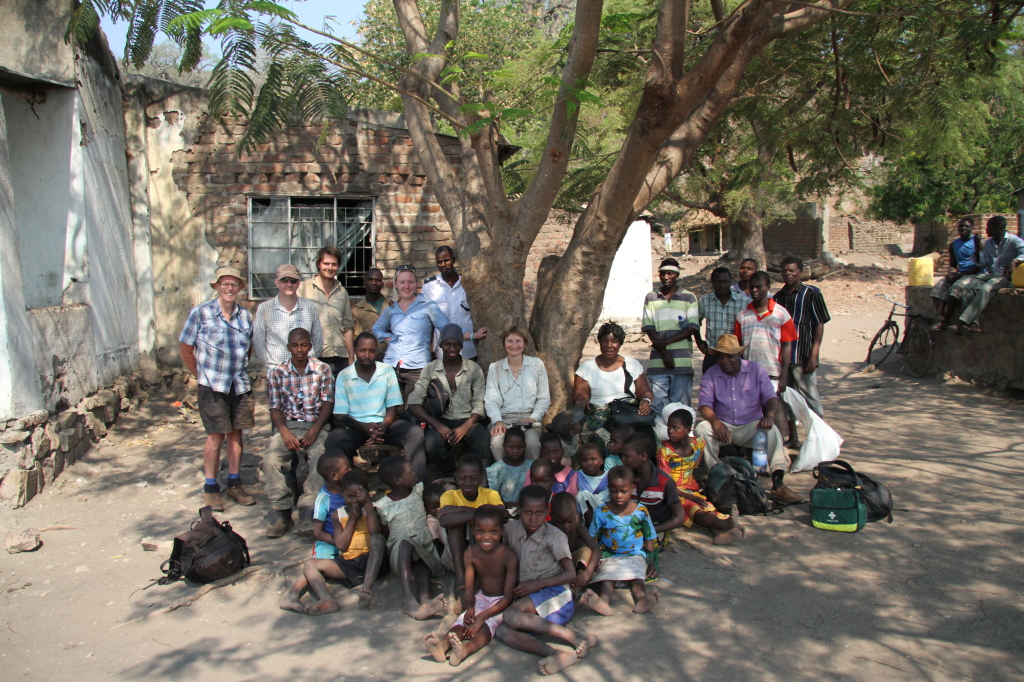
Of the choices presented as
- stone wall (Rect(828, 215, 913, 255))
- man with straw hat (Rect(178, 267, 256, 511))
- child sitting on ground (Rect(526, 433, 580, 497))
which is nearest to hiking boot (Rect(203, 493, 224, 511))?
man with straw hat (Rect(178, 267, 256, 511))

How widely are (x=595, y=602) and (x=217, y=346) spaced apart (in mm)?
3246

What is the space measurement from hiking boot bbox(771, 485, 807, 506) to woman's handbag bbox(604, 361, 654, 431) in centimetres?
97

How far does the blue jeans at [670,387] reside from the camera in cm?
601

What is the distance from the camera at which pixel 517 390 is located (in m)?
5.39

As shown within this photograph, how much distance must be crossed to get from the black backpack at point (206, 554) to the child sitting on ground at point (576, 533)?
186 centimetres

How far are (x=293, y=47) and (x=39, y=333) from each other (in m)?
3.13

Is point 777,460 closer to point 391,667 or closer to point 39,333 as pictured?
point 391,667

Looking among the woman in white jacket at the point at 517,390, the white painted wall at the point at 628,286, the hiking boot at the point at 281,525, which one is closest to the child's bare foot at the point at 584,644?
the woman in white jacket at the point at 517,390

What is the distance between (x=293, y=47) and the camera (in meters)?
5.20

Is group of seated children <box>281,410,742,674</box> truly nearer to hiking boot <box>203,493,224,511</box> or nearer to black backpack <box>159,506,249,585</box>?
black backpack <box>159,506,249,585</box>

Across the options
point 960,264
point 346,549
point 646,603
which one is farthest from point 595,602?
point 960,264

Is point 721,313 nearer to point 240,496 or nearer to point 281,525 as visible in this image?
point 281,525

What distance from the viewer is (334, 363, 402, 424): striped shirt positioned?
5266 mm

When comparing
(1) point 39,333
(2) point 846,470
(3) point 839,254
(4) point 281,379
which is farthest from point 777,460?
(3) point 839,254
